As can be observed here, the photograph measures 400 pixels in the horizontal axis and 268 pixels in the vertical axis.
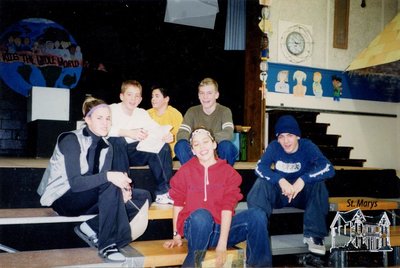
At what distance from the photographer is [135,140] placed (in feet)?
8.91

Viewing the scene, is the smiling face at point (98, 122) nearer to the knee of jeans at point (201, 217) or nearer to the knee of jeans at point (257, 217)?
the knee of jeans at point (201, 217)

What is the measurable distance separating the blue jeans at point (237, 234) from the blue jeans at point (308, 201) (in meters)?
0.36

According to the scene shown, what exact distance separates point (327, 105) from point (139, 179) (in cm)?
453

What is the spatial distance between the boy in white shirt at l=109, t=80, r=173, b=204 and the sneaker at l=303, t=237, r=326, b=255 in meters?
0.95

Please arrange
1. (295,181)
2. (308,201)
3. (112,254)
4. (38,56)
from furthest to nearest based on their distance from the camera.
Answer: (38,56)
(295,181)
(308,201)
(112,254)

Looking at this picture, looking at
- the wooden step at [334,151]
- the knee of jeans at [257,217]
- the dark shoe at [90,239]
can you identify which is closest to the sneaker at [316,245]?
the knee of jeans at [257,217]

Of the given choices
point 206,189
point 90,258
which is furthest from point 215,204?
point 90,258

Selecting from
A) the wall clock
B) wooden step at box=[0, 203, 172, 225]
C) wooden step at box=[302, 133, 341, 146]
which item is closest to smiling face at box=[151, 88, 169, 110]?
wooden step at box=[0, 203, 172, 225]

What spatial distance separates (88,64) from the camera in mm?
5281

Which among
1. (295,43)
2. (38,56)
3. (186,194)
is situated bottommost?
(186,194)

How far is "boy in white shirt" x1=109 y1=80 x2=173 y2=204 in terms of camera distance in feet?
8.61

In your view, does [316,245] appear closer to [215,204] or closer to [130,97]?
[215,204]

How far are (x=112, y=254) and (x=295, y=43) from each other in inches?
203

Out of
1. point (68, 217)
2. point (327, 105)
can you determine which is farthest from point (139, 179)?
point (327, 105)
